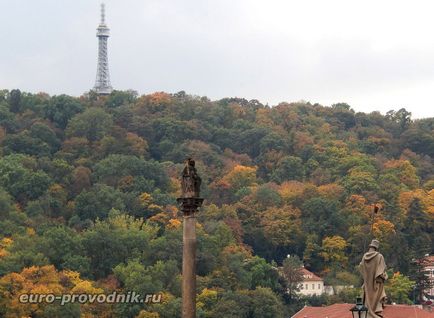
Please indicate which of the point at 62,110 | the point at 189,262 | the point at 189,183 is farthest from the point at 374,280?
the point at 62,110

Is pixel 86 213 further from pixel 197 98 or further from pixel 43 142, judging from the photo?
pixel 197 98

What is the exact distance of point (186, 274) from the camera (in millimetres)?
29203

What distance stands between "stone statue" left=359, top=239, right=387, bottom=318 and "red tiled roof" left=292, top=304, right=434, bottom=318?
66198mm

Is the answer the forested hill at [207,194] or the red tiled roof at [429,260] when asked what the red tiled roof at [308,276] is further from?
the red tiled roof at [429,260]

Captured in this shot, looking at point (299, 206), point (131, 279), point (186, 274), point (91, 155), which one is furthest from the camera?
point (91, 155)

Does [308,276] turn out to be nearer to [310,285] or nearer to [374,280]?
[310,285]

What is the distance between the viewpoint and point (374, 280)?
72.5 feet

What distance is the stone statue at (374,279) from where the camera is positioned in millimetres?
21984

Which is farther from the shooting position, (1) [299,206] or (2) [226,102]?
(2) [226,102]

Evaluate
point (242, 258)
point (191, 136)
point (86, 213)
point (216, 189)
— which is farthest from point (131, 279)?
point (191, 136)

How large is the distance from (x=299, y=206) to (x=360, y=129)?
145ft

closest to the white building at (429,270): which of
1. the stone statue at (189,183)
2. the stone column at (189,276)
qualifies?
the stone statue at (189,183)

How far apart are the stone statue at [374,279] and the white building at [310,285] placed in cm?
9817

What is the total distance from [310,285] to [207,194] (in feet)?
76.7
